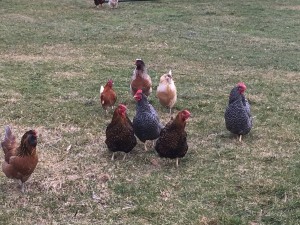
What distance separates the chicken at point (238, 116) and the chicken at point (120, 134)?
55.3 inches

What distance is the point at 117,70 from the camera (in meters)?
10.1

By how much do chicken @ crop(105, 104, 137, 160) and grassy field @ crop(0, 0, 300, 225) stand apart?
0.65ft

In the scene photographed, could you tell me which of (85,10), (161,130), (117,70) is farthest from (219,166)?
(85,10)

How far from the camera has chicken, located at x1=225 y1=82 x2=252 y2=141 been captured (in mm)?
6363

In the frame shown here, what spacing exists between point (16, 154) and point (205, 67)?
6516 millimetres

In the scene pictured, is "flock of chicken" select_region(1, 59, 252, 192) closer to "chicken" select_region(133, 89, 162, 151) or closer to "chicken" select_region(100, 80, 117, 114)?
"chicken" select_region(133, 89, 162, 151)

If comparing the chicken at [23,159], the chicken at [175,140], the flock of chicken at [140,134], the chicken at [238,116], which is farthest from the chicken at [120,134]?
the chicken at [238,116]

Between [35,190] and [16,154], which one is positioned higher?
[16,154]

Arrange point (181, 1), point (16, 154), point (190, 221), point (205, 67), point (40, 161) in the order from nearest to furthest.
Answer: point (190, 221) < point (16, 154) < point (40, 161) < point (205, 67) < point (181, 1)

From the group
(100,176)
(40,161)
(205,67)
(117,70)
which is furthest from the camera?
(205,67)

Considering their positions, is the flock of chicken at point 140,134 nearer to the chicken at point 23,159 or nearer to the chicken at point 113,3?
the chicken at point 23,159

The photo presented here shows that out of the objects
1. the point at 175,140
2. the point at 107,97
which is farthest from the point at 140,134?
the point at 107,97

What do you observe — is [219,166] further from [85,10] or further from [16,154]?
[85,10]

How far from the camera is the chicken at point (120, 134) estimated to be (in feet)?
19.1
